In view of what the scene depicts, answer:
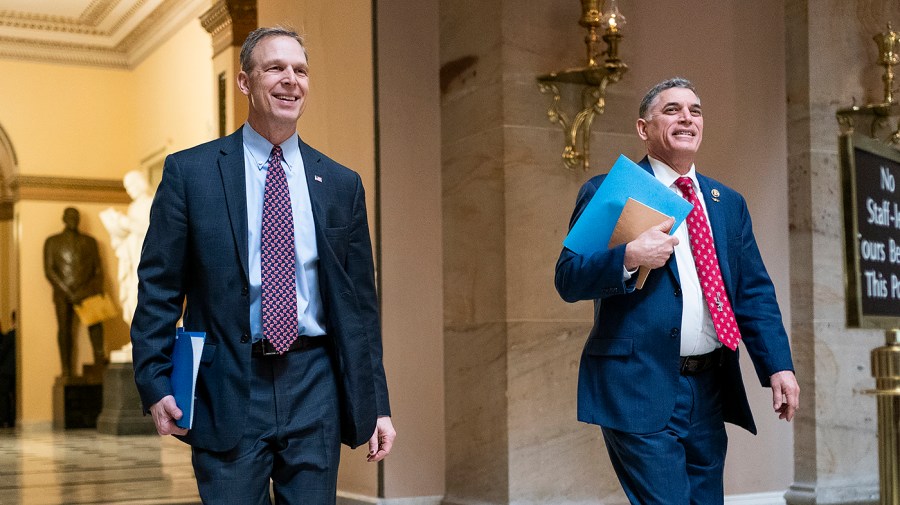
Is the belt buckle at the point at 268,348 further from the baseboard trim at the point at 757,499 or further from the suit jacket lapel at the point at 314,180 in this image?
the baseboard trim at the point at 757,499

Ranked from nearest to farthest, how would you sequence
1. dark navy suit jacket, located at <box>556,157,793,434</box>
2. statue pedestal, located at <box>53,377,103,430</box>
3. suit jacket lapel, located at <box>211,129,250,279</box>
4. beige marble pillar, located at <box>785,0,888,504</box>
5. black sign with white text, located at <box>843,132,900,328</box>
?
suit jacket lapel, located at <box>211,129,250,279</box>
black sign with white text, located at <box>843,132,900,328</box>
dark navy suit jacket, located at <box>556,157,793,434</box>
beige marble pillar, located at <box>785,0,888,504</box>
statue pedestal, located at <box>53,377,103,430</box>

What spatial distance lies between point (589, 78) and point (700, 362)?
8.21ft

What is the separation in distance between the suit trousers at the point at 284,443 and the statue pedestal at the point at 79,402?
13762mm

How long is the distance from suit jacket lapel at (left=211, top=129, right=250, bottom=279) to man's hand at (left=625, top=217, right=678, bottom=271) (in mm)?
1008

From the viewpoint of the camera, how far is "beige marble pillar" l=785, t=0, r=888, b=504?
639 cm

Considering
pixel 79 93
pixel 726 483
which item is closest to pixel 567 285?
pixel 726 483

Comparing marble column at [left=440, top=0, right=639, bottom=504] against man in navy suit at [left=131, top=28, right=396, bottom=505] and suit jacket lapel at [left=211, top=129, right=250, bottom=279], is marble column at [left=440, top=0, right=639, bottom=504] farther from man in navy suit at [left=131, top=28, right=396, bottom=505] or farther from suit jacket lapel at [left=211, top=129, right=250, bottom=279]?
suit jacket lapel at [left=211, top=129, right=250, bottom=279]

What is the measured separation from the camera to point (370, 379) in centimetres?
294

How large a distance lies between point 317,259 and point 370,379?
31 cm

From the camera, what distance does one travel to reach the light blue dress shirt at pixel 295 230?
2.84m

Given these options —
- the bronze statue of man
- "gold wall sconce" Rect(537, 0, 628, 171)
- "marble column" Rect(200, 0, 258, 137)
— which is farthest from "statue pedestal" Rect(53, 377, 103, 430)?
"gold wall sconce" Rect(537, 0, 628, 171)

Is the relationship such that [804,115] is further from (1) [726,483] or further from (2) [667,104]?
(2) [667,104]

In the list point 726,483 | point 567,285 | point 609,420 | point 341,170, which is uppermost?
point 341,170

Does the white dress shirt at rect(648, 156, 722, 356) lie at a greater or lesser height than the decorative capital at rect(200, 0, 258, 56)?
lesser
